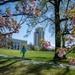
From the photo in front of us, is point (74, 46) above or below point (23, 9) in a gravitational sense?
below

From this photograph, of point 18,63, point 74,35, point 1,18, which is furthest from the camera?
point 18,63

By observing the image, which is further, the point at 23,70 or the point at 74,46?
the point at 23,70

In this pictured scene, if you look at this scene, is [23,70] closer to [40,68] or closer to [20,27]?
[40,68]

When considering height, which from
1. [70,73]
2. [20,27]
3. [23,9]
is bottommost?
[70,73]

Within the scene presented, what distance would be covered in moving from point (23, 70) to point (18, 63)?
281cm

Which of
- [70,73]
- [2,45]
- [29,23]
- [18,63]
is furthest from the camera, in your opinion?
[29,23]

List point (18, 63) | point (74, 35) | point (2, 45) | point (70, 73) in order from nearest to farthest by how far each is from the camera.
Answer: point (74, 35) < point (2, 45) < point (70, 73) < point (18, 63)

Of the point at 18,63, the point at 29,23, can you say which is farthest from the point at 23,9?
the point at 29,23

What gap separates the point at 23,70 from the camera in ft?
68.7

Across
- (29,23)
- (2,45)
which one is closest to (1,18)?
(2,45)

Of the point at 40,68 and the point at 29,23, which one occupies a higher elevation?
the point at 29,23

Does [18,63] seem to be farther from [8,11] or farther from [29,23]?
[8,11]

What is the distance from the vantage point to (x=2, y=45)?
11.8 metres

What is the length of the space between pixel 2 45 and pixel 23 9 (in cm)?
194
